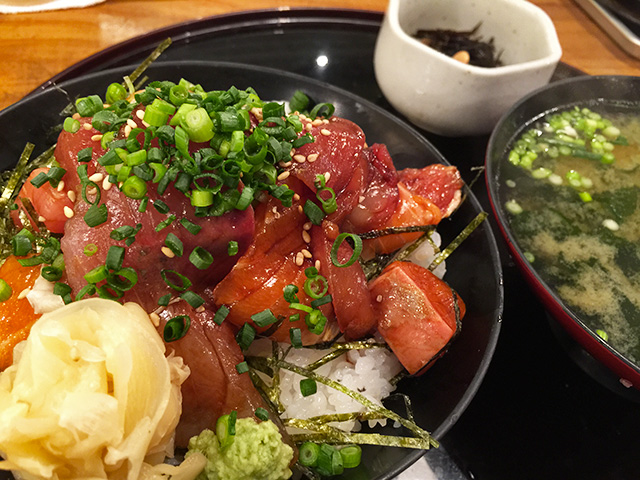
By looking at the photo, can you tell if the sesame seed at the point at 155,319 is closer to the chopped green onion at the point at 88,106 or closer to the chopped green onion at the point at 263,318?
the chopped green onion at the point at 263,318

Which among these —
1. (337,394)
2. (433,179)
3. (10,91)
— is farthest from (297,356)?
(10,91)

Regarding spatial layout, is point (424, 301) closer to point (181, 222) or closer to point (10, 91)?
point (181, 222)

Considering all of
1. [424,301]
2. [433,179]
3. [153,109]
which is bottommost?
[424,301]

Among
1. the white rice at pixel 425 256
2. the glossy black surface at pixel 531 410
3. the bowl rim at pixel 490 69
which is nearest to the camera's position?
the glossy black surface at pixel 531 410

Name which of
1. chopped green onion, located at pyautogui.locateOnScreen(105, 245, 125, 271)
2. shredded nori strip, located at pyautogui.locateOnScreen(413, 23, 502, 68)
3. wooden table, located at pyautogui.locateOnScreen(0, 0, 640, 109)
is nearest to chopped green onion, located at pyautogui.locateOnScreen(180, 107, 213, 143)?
chopped green onion, located at pyautogui.locateOnScreen(105, 245, 125, 271)

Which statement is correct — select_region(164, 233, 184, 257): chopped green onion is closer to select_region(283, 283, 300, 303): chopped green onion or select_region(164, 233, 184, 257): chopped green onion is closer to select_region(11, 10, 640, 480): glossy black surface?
select_region(283, 283, 300, 303): chopped green onion

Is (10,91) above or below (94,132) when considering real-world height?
below

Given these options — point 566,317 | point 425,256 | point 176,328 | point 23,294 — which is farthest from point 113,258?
point 566,317

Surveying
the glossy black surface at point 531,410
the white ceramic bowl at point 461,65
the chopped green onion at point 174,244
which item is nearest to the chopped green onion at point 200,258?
the chopped green onion at point 174,244
